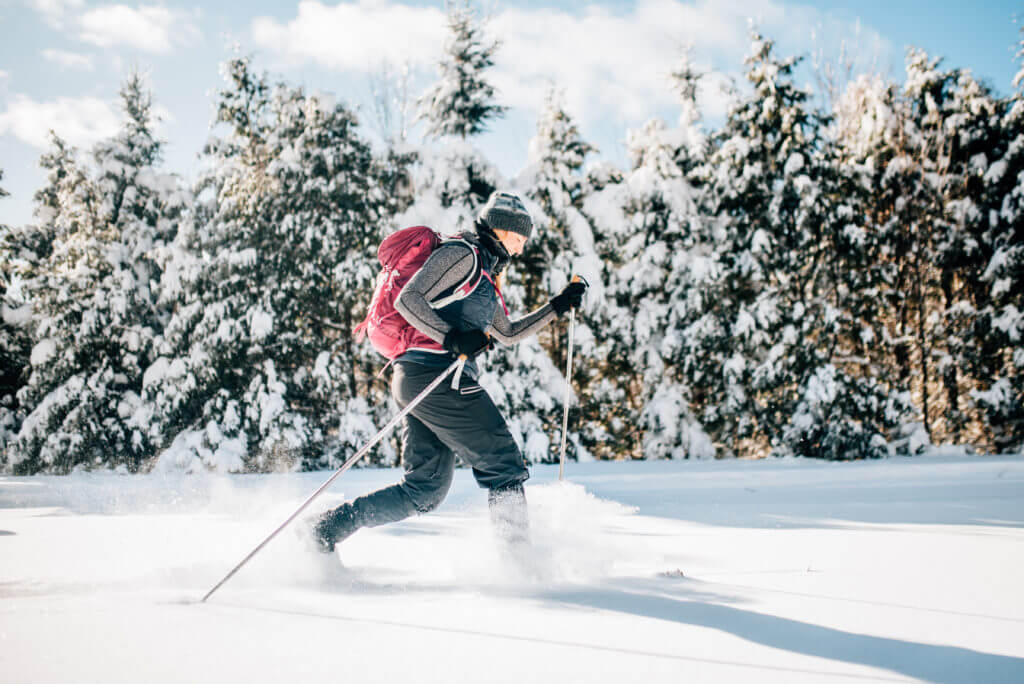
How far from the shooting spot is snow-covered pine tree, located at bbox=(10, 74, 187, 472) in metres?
9.75

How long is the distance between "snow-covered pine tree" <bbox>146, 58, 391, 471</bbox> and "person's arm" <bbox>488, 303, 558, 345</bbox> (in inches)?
246

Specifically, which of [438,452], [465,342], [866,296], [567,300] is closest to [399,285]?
[465,342]

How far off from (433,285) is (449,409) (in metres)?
0.48

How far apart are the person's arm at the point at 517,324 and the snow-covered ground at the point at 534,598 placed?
0.79 m

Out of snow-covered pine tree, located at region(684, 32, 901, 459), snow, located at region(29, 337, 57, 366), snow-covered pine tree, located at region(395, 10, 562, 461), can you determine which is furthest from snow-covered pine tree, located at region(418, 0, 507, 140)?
snow, located at region(29, 337, 57, 366)

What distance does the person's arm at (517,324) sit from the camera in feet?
9.20

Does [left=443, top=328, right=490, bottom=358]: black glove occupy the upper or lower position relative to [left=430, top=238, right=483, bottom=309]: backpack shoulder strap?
lower

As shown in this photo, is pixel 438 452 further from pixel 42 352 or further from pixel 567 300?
pixel 42 352

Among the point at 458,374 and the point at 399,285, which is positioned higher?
the point at 399,285

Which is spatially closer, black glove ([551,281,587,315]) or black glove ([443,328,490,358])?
black glove ([443,328,490,358])

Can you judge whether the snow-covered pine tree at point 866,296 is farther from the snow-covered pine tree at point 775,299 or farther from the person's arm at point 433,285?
the person's arm at point 433,285

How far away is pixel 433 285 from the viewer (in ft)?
7.50

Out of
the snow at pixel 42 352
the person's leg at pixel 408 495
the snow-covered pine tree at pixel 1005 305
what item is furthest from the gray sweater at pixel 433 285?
the snow at pixel 42 352

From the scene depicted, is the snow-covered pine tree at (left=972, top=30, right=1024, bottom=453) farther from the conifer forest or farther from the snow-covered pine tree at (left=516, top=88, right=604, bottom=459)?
the snow-covered pine tree at (left=516, top=88, right=604, bottom=459)
